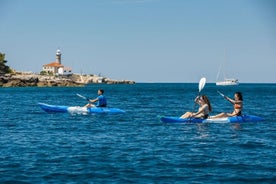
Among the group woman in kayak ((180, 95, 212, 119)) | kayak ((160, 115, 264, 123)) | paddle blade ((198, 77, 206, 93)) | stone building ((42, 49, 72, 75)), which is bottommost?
kayak ((160, 115, 264, 123))

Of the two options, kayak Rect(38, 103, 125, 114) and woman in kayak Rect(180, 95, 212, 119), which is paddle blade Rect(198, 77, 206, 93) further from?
kayak Rect(38, 103, 125, 114)

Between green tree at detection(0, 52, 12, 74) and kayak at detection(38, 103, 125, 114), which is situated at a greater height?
green tree at detection(0, 52, 12, 74)

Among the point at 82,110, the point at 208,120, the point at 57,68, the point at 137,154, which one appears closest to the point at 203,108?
the point at 208,120

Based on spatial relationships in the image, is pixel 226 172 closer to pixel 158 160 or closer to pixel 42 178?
pixel 158 160

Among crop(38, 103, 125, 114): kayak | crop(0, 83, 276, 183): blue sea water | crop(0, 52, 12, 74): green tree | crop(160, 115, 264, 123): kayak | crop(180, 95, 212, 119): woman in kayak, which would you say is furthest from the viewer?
crop(0, 52, 12, 74): green tree

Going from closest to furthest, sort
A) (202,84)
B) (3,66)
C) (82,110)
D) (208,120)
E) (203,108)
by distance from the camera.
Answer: (203,108) < (208,120) < (202,84) < (82,110) < (3,66)

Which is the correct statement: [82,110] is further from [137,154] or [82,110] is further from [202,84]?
[137,154]

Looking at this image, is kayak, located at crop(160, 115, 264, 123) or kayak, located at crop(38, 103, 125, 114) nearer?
kayak, located at crop(160, 115, 264, 123)

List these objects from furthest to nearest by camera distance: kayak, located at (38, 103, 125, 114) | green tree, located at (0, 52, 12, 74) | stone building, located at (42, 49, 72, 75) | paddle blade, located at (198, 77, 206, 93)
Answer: stone building, located at (42, 49, 72, 75) < green tree, located at (0, 52, 12, 74) < kayak, located at (38, 103, 125, 114) < paddle blade, located at (198, 77, 206, 93)

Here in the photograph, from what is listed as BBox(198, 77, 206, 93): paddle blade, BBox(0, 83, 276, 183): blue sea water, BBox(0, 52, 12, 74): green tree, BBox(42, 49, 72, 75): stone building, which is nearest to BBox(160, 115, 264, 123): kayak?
BBox(0, 83, 276, 183): blue sea water

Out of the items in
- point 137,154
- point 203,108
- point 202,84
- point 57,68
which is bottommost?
point 137,154

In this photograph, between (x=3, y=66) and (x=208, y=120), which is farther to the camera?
(x=3, y=66)

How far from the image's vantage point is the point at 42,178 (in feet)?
38.2

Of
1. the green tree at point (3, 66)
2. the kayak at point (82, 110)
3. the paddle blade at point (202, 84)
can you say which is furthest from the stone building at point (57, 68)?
the paddle blade at point (202, 84)
